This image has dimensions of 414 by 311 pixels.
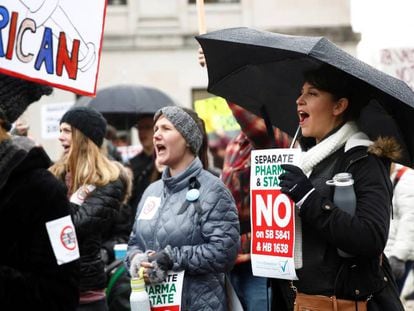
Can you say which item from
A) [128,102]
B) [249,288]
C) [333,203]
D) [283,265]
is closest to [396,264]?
[249,288]

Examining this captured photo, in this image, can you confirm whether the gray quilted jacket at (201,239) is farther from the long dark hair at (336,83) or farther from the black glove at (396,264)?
the black glove at (396,264)

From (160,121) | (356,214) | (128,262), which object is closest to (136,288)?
(128,262)

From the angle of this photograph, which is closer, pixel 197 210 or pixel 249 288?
pixel 197 210

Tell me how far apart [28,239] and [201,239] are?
152cm

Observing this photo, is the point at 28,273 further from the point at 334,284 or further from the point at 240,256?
the point at 240,256

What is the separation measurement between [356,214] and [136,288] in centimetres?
129

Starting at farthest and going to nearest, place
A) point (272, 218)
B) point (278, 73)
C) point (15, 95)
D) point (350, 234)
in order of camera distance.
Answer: point (278, 73) → point (272, 218) → point (350, 234) → point (15, 95)

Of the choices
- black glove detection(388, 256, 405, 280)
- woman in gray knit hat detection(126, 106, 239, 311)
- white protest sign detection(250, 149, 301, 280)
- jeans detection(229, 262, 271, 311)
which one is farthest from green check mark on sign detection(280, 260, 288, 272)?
black glove detection(388, 256, 405, 280)

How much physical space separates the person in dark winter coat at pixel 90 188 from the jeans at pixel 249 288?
0.87 metres

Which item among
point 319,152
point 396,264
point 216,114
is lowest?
Answer: point 396,264

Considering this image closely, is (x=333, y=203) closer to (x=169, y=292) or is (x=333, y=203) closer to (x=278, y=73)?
(x=278, y=73)

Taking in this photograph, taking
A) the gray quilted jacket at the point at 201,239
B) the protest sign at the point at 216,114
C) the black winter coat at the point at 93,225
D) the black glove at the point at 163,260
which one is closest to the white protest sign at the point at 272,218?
the gray quilted jacket at the point at 201,239

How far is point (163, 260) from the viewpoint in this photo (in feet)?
13.3

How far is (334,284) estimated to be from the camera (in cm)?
340
